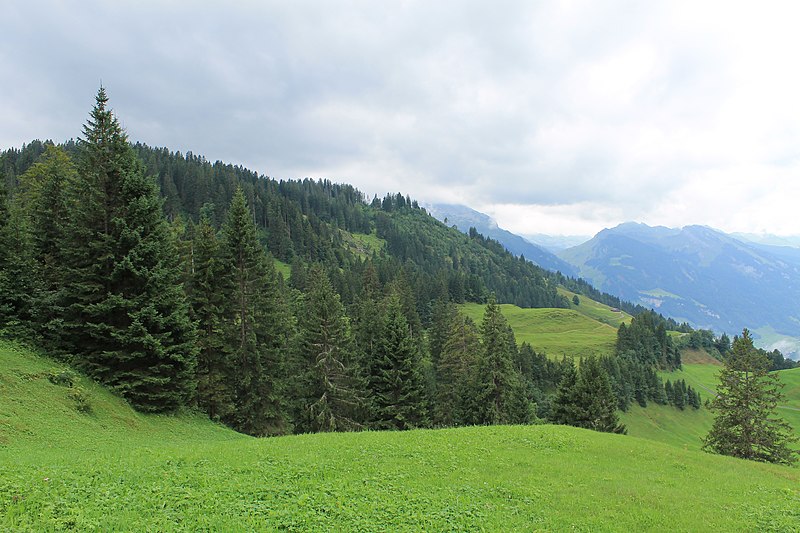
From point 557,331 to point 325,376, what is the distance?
136144 mm

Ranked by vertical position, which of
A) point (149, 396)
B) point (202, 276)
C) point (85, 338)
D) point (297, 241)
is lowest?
point (149, 396)

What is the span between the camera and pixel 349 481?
522 inches

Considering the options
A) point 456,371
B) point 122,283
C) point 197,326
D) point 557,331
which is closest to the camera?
point 122,283

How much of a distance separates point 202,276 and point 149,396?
31.7 ft

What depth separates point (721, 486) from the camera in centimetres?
1595

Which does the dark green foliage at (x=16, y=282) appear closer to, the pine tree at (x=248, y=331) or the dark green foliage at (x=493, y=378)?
the pine tree at (x=248, y=331)

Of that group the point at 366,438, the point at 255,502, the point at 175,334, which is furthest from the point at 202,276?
the point at 255,502

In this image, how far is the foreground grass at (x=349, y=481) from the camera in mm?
9875

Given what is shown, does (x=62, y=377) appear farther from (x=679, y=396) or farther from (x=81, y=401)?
(x=679, y=396)

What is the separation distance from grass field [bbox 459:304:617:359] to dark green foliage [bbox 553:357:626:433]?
7267 centimetres

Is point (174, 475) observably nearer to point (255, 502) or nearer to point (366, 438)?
point (255, 502)

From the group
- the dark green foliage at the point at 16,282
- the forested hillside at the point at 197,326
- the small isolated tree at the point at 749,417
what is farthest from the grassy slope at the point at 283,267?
the small isolated tree at the point at 749,417

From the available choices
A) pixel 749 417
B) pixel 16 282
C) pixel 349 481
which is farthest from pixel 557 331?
pixel 16 282

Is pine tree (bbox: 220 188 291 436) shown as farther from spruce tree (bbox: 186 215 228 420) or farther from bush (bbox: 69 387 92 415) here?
bush (bbox: 69 387 92 415)
